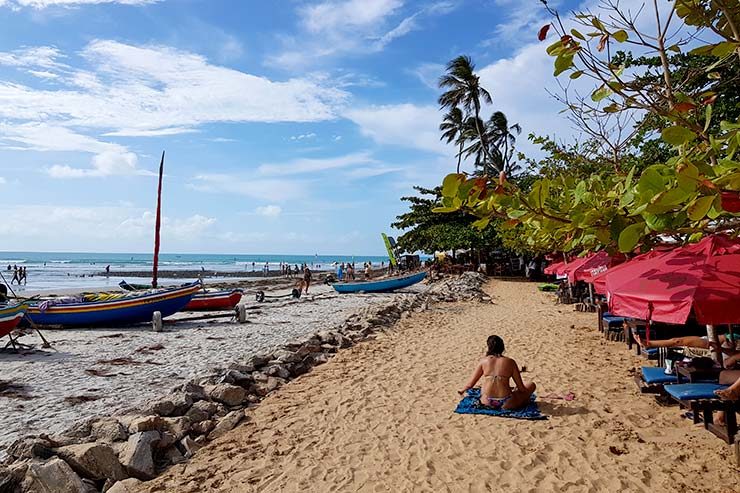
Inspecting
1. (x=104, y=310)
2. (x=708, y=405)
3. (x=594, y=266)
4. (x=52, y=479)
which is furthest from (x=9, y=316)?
(x=708, y=405)

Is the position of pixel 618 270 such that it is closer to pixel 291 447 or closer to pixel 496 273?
pixel 291 447

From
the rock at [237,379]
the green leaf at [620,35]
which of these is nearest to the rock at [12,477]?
the rock at [237,379]

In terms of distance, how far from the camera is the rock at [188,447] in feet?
18.3

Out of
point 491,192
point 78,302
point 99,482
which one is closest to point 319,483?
point 99,482

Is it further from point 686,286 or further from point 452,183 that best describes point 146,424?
point 686,286

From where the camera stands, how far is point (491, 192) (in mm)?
2980

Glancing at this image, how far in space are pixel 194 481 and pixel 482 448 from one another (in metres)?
2.86

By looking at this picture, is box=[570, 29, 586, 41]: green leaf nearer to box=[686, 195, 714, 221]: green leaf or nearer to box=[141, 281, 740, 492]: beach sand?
box=[686, 195, 714, 221]: green leaf

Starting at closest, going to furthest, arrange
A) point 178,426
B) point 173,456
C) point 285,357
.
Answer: point 173,456
point 178,426
point 285,357

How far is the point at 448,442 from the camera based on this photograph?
A: 550cm

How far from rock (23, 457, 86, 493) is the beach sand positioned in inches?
26.0

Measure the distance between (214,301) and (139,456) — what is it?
15721 mm

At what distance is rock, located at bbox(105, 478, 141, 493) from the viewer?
15.3 ft

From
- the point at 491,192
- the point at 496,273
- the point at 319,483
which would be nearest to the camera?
the point at 491,192
